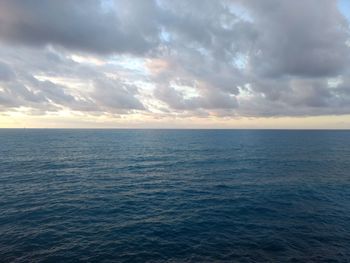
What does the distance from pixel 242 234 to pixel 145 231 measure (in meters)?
12.1

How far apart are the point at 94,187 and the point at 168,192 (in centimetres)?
1582

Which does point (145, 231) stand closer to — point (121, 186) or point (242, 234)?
point (242, 234)

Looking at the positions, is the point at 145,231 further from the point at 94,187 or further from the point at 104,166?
the point at 104,166

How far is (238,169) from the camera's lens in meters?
71.6

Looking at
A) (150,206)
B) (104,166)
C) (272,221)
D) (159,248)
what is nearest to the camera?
(159,248)

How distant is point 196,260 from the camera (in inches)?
974

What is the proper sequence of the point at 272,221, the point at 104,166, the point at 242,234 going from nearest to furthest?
the point at 242,234
the point at 272,221
the point at 104,166

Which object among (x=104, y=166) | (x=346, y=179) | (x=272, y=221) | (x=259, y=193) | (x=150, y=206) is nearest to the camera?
(x=272, y=221)

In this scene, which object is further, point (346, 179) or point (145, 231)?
point (346, 179)

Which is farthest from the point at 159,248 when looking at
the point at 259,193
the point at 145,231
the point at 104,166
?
the point at 104,166

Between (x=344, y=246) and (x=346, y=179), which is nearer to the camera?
(x=344, y=246)

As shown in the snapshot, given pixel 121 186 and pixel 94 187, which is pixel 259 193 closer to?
pixel 121 186

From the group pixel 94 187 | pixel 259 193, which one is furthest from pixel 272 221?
pixel 94 187

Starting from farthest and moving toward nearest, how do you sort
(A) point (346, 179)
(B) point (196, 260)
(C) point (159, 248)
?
(A) point (346, 179)
(C) point (159, 248)
(B) point (196, 260)
